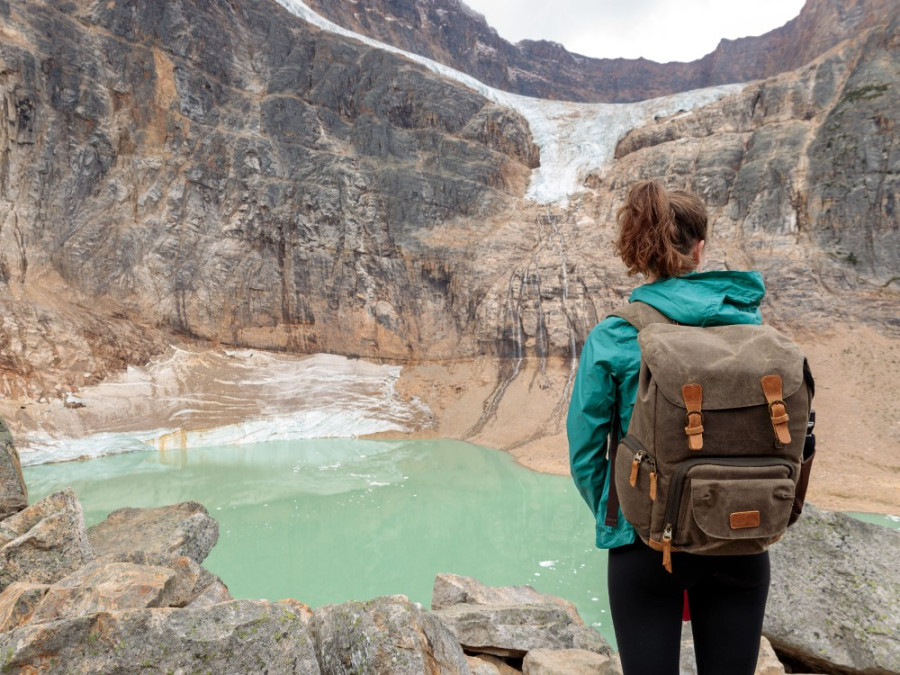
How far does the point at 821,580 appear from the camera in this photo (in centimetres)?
486

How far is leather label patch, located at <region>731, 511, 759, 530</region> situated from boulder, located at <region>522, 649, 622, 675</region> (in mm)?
2320

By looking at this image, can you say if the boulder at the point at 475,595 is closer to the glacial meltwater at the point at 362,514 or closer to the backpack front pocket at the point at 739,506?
the glacial meltwater at the point at 362,514

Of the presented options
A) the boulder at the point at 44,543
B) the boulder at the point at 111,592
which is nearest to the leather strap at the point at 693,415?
the boulder at the point at 111,592

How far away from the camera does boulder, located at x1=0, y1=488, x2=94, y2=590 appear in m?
4.28

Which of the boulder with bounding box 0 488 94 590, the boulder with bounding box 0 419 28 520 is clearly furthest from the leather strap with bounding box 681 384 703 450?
the boulder with bounding box 0 419 28 520

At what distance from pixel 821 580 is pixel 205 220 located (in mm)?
Answer: 33129

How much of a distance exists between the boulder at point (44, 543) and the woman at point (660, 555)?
15.7 ft

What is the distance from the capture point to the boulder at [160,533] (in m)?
6.10

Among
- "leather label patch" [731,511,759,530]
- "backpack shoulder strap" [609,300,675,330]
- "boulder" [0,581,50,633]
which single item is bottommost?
"boulder" [0,581,50,633]

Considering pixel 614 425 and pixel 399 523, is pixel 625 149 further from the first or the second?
pixel 614 425

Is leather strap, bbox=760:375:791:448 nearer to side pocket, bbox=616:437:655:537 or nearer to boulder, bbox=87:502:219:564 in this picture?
side pocket, bbox=616:437:655:537

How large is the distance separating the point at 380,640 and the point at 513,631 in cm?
190

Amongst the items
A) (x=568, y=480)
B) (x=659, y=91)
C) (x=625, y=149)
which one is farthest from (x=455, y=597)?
(x=659, y=91)

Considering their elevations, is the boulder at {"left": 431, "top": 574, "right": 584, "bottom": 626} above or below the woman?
below
